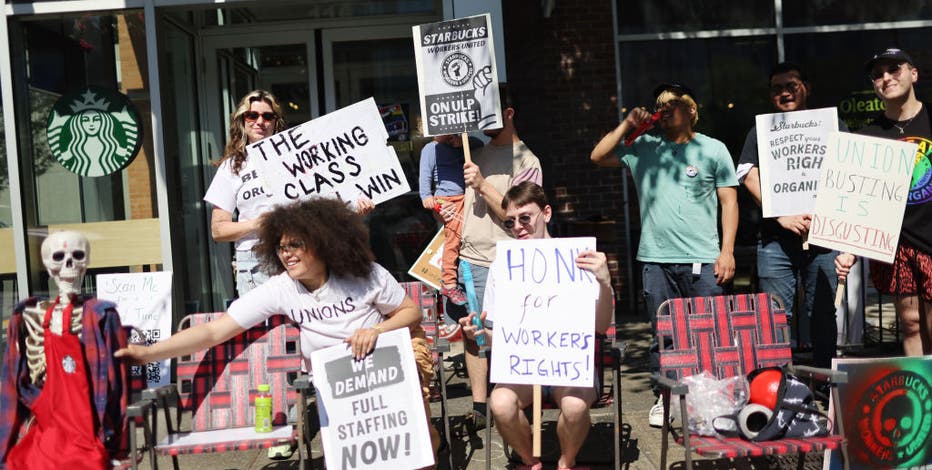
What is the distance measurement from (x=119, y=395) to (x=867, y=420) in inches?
128

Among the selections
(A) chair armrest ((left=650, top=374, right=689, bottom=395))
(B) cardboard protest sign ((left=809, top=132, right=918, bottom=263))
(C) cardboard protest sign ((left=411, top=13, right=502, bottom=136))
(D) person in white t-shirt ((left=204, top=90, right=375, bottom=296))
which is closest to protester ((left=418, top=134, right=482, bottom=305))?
(C) cardboard protest sign ((left=411, top=13, right=502, bottom=136))

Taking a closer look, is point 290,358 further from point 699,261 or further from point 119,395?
point 699,261

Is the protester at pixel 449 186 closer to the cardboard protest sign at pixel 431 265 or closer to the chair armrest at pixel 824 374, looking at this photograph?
the cardboard protest sign at pixel 431 265

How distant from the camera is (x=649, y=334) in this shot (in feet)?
25.9

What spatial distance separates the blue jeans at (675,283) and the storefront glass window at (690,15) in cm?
444

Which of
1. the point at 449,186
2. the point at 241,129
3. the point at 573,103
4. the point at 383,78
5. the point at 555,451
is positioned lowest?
the point at 555,451

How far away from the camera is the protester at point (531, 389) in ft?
13.3

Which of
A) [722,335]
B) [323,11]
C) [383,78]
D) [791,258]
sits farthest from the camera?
[383,78]

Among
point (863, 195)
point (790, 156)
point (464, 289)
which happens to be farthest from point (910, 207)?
point (464, 289)

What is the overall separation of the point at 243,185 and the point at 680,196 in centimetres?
243

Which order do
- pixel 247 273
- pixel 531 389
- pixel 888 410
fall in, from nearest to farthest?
pixel 888 410 → pixel 531 389 → pixel 247 273

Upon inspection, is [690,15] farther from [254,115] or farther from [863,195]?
[254,115]

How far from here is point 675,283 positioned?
5.07 metres

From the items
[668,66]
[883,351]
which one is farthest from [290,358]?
[668,66]
